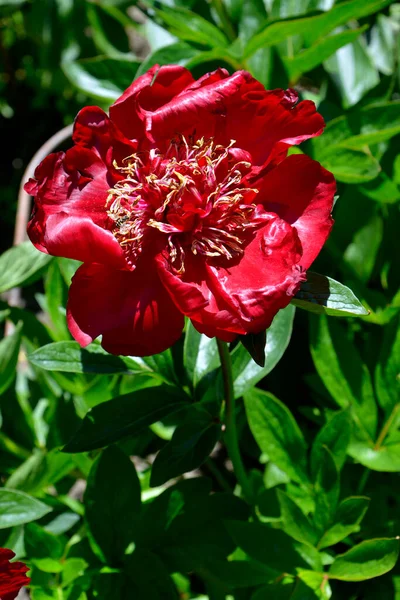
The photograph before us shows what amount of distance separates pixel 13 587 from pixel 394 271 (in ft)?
2.84

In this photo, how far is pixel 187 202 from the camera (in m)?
0.83

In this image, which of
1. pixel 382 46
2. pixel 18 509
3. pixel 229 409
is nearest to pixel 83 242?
pixel 229 409

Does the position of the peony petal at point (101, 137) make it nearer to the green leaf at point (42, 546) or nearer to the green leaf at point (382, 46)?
the green leaf at point (42, 546)

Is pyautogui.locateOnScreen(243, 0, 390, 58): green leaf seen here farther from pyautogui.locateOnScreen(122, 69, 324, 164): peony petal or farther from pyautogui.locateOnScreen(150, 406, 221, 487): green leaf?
pyautogui.locateOnScreen(150, 406, 221, 487): green leaf

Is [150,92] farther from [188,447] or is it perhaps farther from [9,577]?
[9,577]

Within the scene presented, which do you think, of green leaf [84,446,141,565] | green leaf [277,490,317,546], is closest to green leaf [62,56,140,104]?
green leaf [84,446,141,565]

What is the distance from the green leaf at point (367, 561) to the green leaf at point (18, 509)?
430mm

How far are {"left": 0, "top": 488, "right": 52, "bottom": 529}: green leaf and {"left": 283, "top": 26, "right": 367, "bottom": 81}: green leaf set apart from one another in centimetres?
89

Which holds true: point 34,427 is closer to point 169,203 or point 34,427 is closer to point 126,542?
point 126,542

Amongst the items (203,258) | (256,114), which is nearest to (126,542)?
(203,258)

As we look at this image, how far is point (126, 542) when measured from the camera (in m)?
1.06

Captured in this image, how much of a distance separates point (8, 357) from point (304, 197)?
635 mm

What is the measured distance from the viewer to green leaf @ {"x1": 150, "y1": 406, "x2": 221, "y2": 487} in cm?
91

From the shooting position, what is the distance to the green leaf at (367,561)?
0.95 m
